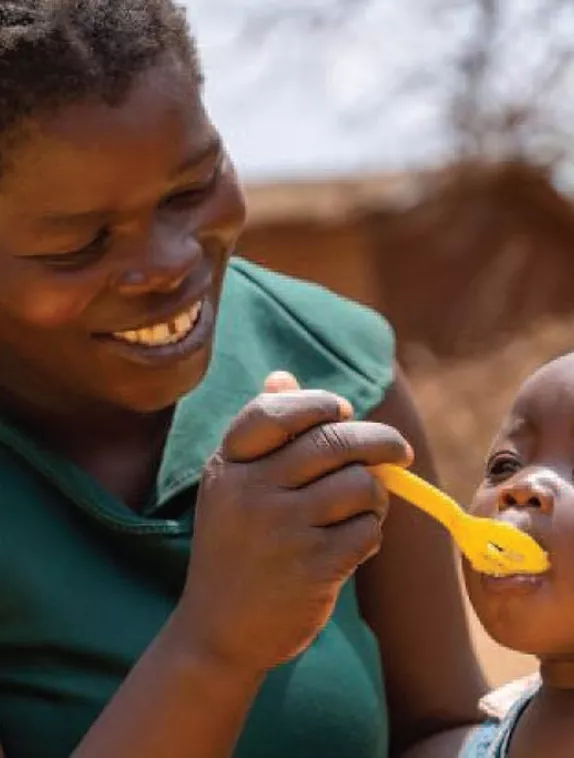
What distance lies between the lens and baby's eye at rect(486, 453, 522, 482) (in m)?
1.69

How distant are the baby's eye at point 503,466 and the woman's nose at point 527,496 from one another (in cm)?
5

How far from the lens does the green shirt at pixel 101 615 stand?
6.02ft

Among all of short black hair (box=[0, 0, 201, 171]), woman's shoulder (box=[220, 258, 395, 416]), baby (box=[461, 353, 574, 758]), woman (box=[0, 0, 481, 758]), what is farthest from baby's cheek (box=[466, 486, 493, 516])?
short black hair (box=[0, 0, 201, 171])

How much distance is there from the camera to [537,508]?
63.7 inches

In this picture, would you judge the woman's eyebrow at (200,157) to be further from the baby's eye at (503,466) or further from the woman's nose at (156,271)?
the baby's eye at (503,466)

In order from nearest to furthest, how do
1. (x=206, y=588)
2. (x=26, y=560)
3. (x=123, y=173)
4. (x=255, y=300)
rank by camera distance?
(x=206, y=588)
(x=123, y=173)
(x=26, y=560)
(x=255, y=300)

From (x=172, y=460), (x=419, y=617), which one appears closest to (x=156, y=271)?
(x=172, y=460)

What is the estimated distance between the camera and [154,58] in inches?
67.4

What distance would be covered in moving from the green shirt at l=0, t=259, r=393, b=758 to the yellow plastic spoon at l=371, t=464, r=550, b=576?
13.0 inches

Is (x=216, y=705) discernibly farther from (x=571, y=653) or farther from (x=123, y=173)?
(x=123, y=173)

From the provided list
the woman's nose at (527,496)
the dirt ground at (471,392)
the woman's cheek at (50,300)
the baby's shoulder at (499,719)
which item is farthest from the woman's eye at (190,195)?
the dirt ground at (471,392)

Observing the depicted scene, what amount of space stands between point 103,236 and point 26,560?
0.31m

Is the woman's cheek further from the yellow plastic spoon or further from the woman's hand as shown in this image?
the yellow plastic spoon

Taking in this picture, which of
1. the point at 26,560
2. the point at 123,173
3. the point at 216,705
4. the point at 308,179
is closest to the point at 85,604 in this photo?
the point at 26,560
